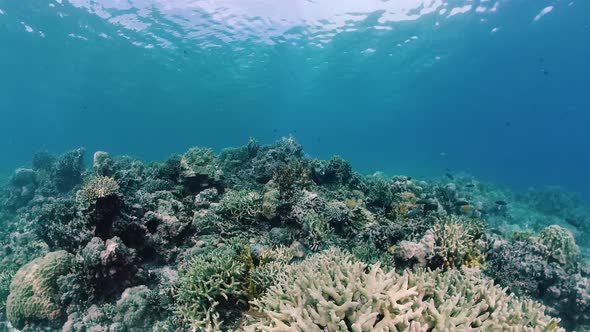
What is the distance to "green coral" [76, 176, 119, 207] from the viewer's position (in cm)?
693

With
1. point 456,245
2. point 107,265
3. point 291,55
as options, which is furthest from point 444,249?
point 291,55

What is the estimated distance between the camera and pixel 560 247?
8195 mm

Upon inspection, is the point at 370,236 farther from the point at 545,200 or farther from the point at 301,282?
the point at 545,200

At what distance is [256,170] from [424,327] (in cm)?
927

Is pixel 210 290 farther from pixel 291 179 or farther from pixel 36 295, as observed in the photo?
pixel 291 179

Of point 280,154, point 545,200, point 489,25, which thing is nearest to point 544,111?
point 489,25

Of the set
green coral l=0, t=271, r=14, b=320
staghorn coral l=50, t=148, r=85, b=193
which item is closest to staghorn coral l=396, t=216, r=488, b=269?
green coral l=0, t=271, r=14, b=320

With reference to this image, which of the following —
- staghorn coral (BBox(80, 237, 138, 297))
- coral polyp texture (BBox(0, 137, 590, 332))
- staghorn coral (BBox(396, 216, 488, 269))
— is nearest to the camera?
coral polyp texture (BBox(0, 137, 590, 332))

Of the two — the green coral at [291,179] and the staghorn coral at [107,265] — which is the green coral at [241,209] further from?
the staghorn coral at [107,265]

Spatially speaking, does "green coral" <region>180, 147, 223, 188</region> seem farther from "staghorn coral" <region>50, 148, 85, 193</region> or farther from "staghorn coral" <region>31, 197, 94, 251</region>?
"staghorn coral" <region>50, 148, 85, 193</region>

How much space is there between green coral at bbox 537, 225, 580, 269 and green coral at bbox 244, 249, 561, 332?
552cm

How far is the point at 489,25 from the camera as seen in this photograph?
3425 cm

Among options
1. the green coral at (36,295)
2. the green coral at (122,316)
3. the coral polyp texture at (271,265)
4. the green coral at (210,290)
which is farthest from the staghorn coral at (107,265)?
the green coral at (210,290)

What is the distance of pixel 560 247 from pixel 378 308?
8.21 m
